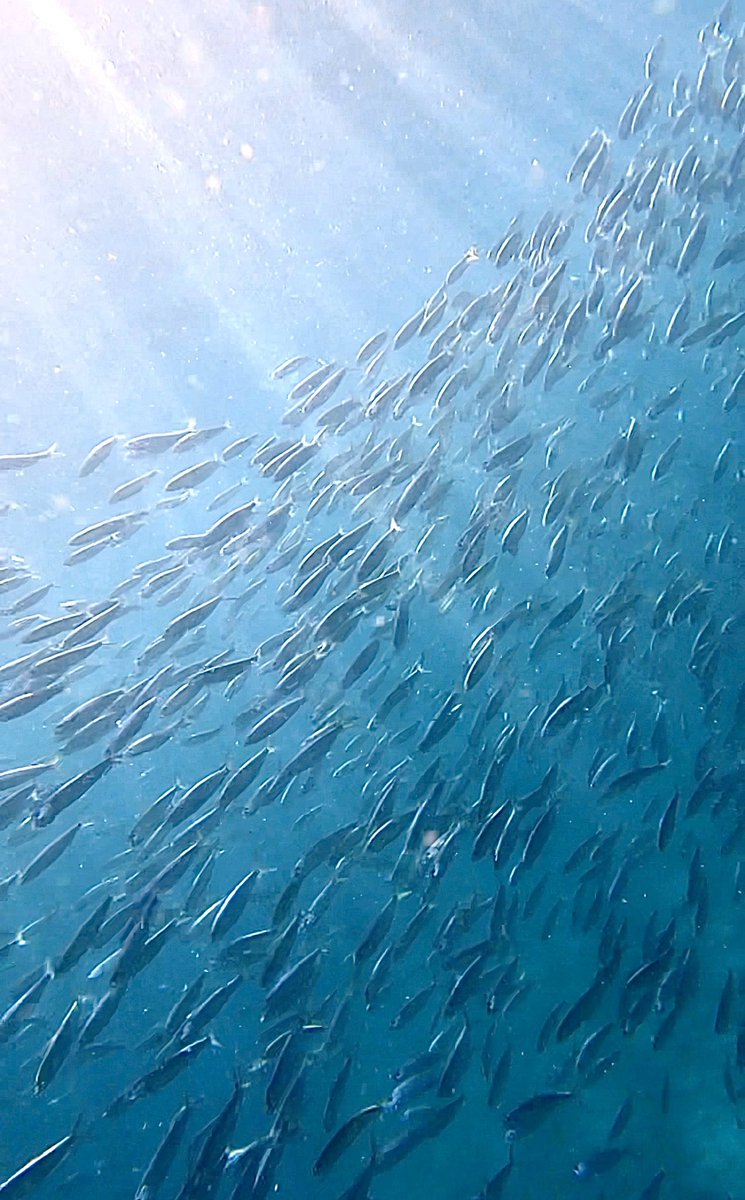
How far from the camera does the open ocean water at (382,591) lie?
6.97m

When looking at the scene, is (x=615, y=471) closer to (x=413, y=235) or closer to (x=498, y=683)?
(x=498, y=683)

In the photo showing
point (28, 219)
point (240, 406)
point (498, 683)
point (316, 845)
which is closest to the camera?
point (316, 845)

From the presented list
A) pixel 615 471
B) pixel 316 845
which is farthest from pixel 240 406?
pixel 316 845

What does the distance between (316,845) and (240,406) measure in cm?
2200

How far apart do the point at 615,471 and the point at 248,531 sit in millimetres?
4566

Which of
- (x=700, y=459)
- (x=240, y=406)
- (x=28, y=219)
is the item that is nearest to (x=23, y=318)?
(x=28, y=219)

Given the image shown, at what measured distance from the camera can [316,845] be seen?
7.28 metres

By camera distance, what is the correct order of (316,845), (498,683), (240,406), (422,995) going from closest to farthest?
(316,845), (422,995), (498,683), (240,406)

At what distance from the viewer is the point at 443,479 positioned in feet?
27.7

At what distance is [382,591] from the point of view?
682 cm

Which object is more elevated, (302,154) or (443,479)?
(302,154)

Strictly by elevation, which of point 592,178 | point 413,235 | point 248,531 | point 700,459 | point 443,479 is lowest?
point 700,459

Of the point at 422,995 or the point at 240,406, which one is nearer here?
the point at 422,995

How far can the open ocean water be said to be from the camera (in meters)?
6.97
